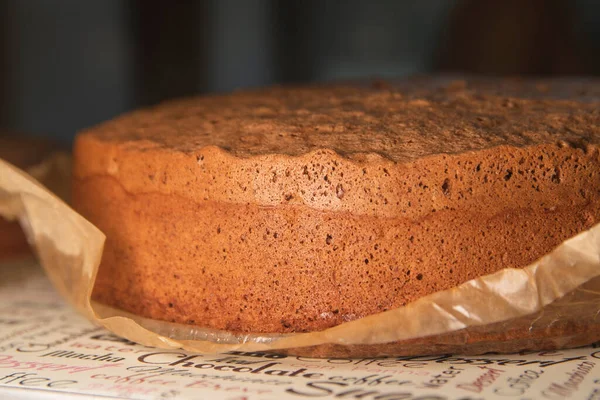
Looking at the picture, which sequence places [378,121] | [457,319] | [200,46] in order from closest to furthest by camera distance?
[457,319] → [378,121] → [200,46]

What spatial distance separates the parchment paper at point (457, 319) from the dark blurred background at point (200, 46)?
5.39 feet

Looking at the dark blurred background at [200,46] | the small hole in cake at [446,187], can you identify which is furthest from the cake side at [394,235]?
the dark blurred background at [200,46]

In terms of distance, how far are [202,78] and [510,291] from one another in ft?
6.33

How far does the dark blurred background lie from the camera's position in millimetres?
2590

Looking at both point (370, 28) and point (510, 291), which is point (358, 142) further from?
point (370, 28)

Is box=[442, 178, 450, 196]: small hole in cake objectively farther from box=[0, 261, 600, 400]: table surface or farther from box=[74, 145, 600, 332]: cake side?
box=[0, 261, 600, 400]: table surface

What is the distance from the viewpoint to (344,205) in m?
0.92

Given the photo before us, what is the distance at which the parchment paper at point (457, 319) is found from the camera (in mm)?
902

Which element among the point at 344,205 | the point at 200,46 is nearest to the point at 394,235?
the point at 344,205

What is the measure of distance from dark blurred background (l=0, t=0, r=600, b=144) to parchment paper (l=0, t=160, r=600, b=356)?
1.64m

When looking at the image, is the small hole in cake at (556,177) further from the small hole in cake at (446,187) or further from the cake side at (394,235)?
the small hole in cake at (446,187)

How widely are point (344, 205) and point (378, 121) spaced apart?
15 cm

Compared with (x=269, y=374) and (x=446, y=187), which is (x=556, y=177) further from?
(x=269, y=374)

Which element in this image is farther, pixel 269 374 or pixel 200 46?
pixel 200 46
